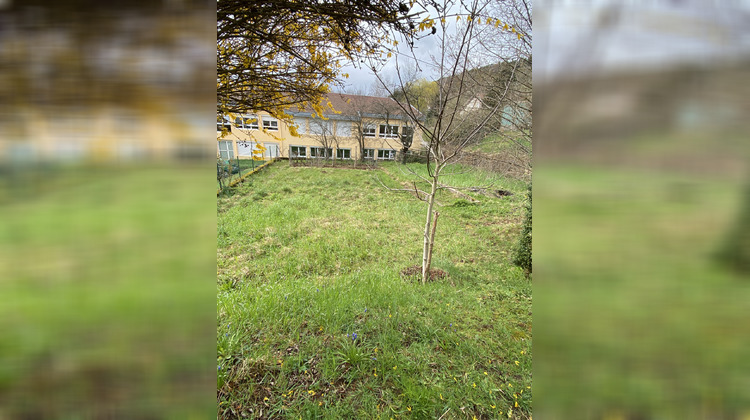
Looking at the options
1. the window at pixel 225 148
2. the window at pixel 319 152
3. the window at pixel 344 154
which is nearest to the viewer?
the window at pixel 225 148

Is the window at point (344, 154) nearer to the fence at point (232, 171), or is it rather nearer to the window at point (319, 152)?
the window at point (319, 152)

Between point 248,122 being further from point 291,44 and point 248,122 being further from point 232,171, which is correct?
point 232,171

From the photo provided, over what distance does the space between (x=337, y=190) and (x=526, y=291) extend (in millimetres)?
9000

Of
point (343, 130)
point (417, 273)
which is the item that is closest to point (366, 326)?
point (417, 273)

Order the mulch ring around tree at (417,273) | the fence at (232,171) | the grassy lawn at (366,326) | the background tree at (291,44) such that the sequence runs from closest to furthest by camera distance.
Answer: the background tree at (291,44), the grassy lawn at (366,326), the mulch ring around tree at (417,273), the fence at (232,171)

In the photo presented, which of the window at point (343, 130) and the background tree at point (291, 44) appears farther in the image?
the window at point (343, 130)

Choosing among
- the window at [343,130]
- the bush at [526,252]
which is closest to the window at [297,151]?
the window at [343,130]

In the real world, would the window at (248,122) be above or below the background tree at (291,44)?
below
